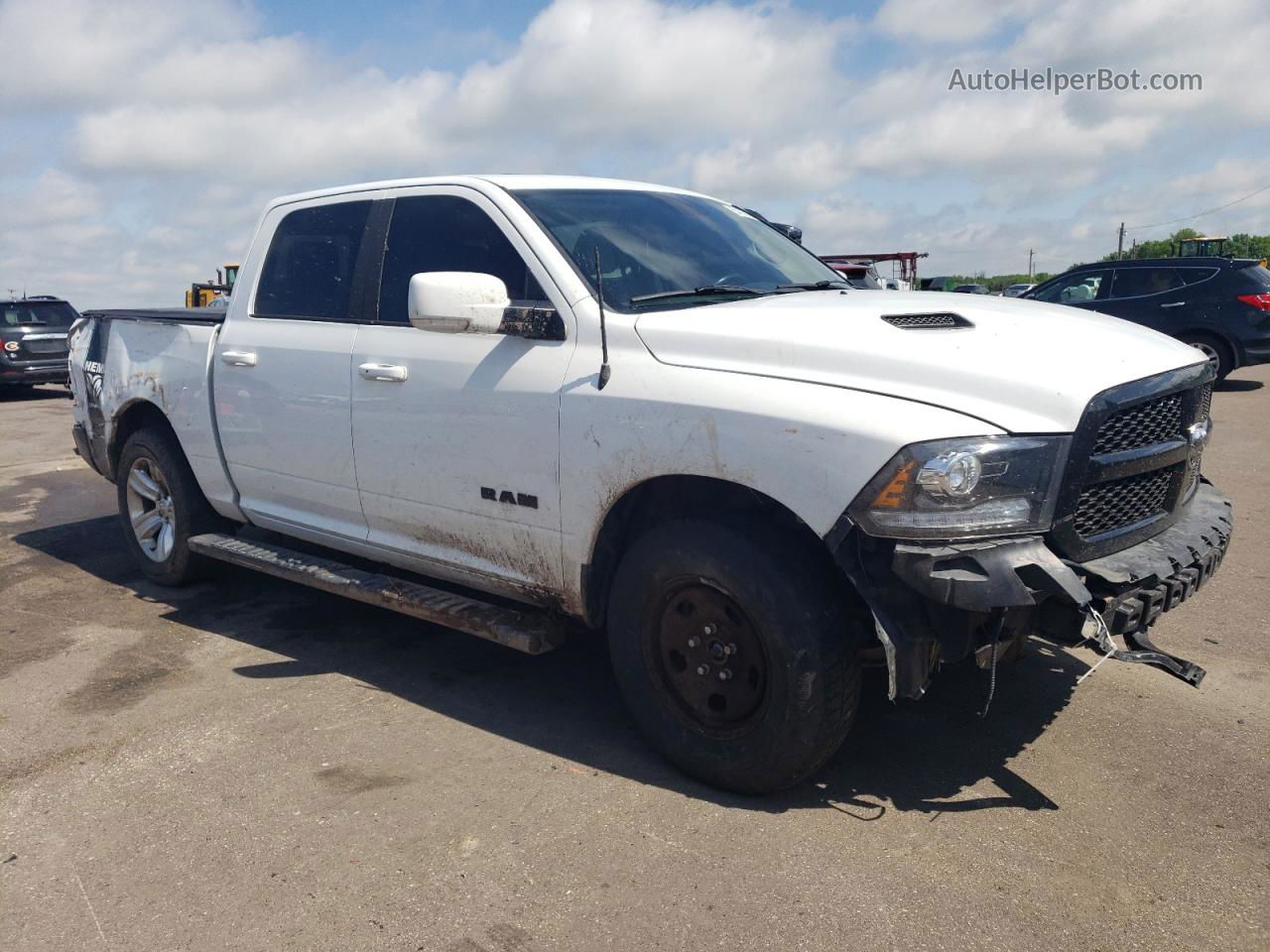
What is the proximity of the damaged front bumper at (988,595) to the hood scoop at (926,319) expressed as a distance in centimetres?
80

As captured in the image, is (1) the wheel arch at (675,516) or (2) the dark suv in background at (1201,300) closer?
(1) the wheel arch at (675,516)

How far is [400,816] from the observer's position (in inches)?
130

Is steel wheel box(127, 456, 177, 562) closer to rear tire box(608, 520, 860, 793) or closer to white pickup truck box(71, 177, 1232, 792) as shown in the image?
white pickup truck box(71, 177, 1232, 792)

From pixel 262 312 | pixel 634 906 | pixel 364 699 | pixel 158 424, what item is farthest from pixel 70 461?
pixel 634 906

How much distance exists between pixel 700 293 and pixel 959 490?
1401 millimetres

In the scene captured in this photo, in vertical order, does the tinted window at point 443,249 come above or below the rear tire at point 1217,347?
above

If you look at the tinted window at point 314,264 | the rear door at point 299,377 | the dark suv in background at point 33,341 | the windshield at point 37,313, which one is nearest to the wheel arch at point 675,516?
the rear door at point 299,377

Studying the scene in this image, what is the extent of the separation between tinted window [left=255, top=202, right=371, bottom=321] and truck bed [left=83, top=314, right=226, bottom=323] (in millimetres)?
455

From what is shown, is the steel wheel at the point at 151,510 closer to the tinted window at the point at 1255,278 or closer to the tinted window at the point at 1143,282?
the tinted window at the point at 1143,282

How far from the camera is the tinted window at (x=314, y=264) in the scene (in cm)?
460

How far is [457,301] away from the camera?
3.61 m

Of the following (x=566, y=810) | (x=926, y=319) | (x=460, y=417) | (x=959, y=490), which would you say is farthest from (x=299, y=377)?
(x=959, y=490)

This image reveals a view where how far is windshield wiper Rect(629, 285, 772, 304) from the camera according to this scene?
3.73m

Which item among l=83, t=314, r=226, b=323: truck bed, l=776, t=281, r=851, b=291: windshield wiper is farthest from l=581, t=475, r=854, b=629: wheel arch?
l=83, t=314, r=226, b=323: truck bed
